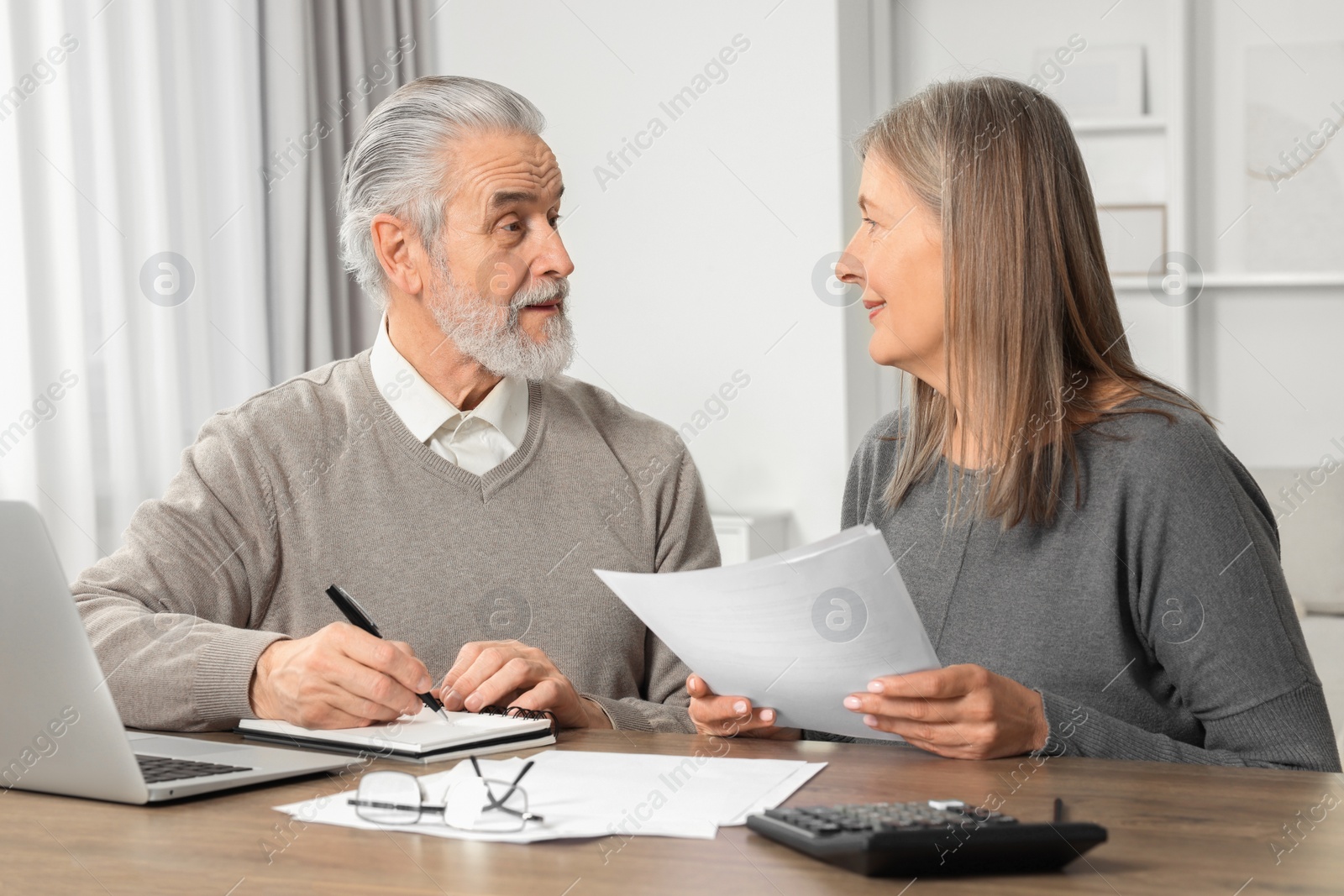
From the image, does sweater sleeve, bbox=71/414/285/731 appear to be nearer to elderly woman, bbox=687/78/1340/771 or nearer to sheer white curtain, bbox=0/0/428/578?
elderly woman, bbox=687/78/1340/771

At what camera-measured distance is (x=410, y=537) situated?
1.69 m

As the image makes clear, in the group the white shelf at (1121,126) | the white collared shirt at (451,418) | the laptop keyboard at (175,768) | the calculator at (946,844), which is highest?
the white shelf at (1121,126)

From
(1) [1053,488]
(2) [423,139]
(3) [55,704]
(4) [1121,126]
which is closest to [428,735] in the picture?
(3) [55,704]

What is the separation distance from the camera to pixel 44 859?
90cm

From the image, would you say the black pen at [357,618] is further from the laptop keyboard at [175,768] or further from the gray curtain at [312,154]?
the gray curtain at [312,154]

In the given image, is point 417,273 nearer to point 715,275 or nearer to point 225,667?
point 225,667

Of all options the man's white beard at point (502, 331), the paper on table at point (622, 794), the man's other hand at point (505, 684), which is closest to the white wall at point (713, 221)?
the man's white beard at point (502, 331)

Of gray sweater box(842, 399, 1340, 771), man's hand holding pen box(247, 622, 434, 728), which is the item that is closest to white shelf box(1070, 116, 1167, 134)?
gray sweater box(842, 399, 1340, 771)

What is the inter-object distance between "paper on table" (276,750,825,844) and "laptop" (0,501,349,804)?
0.13 m

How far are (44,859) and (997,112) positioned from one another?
1.16 metres

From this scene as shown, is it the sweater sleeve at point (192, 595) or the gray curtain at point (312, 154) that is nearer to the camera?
the sweater sleeve at point (192, 595)

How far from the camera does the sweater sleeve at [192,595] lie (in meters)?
1.35

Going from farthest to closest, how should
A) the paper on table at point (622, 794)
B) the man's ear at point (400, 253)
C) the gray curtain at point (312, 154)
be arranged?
the gray curtain at point (312, 154), the man's ear at point (400, 253), the paper on table at point (622, 794)

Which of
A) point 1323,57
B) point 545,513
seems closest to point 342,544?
point 545,513
